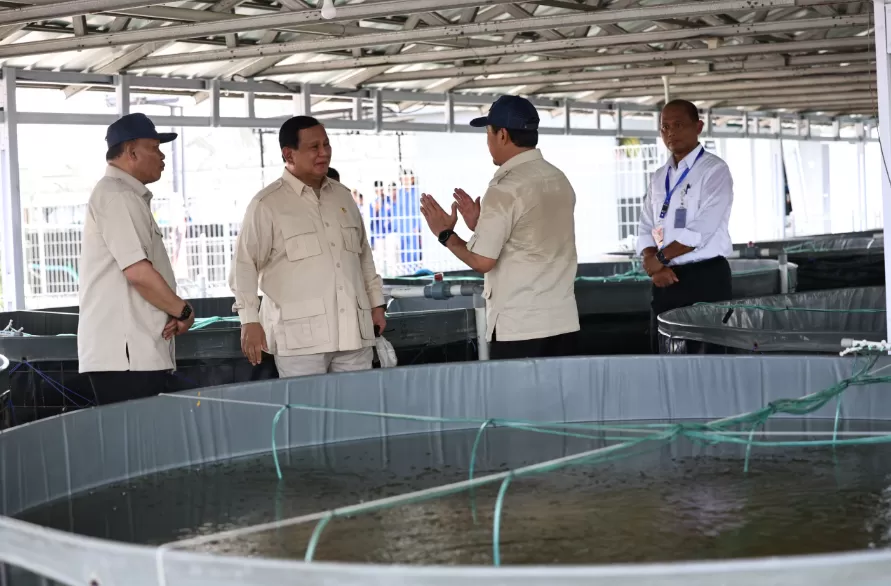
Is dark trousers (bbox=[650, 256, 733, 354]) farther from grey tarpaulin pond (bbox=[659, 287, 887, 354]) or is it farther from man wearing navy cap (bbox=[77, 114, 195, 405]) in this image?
man wearing navy cap (bbox=[77, 114, 195, 405])

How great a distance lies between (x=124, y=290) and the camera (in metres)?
3.63

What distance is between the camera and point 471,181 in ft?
53.8

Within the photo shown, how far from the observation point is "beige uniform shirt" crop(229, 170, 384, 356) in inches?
154

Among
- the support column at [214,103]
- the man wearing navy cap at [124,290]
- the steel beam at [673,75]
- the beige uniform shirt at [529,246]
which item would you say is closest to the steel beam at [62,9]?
the man wearing navy cap at [124,290]

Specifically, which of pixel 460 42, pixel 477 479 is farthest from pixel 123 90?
pixel 477 479

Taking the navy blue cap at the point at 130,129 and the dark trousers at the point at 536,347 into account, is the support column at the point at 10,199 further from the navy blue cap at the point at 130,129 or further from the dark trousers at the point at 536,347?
the dark trousers at the point at 536,347

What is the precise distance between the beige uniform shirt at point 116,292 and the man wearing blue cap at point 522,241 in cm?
100

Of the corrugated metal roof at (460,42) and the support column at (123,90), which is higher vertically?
the corrugated metal roof at (460,42)

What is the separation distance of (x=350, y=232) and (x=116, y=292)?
85cm

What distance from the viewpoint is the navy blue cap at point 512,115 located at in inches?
150

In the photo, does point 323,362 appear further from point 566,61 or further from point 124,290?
point 566,61

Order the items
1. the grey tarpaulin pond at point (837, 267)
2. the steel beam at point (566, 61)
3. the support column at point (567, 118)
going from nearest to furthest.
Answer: the grey tarpaulin pond at point (837, 267)
the steel beam at point (566, 61)
the support column at point (567, 118)

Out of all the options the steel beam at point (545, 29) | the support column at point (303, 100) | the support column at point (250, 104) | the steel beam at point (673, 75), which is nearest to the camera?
the steel beam at point (545, 29)

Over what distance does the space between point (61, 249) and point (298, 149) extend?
386 inches
